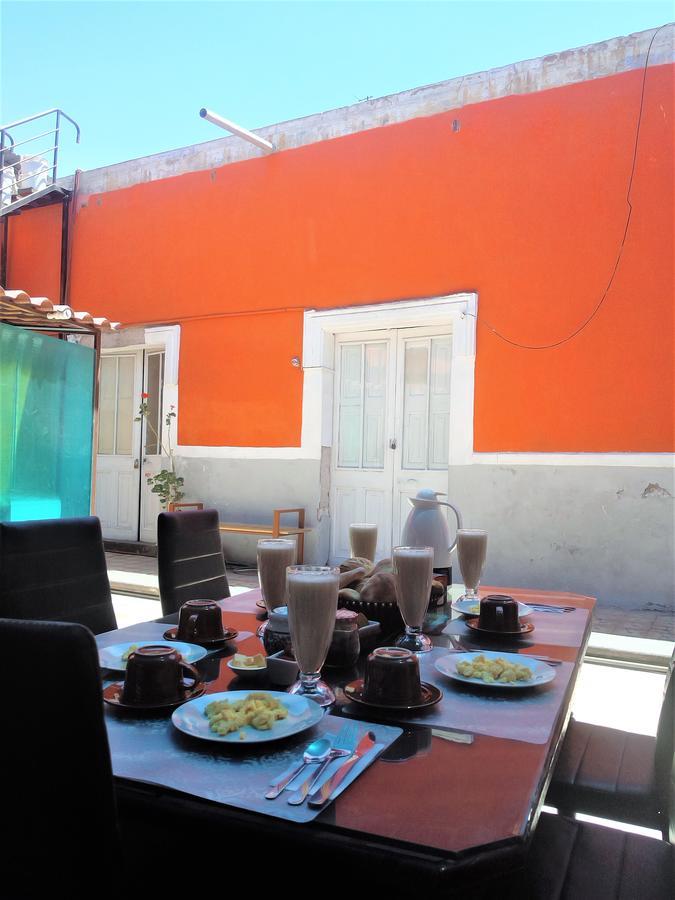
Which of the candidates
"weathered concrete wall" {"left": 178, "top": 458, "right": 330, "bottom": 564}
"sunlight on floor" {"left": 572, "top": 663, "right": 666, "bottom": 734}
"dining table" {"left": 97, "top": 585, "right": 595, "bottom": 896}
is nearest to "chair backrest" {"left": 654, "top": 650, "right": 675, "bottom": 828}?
"dining table" {"left": 97, "top": 585, "right": 595, "bottom": 896}

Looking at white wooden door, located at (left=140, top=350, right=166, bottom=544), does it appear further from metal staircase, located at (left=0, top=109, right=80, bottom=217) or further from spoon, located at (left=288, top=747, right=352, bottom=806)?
spoon, located at (left=288, top=747, right=352, bottom=806)

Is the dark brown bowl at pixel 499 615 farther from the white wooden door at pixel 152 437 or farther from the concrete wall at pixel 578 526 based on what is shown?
the white wooden door at pixel 152 437

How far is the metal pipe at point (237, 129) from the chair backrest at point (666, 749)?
16.8 ft

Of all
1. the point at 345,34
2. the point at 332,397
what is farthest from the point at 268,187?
the point at 332,397

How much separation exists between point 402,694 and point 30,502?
4304 millimetres

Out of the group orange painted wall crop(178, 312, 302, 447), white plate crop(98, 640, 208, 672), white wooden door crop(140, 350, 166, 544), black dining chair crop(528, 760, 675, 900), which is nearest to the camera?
black dining chair crop(528, 760, 675, 900)

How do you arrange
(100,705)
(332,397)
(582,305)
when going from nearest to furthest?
(100,705), (582,305), (332,397)

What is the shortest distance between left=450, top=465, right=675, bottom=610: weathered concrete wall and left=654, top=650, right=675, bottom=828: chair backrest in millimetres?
3343

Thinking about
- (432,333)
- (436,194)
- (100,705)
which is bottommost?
(100,705)

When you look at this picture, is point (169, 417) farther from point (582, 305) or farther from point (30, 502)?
point (582, 305)

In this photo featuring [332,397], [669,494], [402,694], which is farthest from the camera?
[332,397]

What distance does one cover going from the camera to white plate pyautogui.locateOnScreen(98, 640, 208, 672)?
3.90 feet

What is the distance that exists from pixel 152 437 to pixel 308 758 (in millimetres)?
6250

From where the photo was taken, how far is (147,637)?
1.42 m
